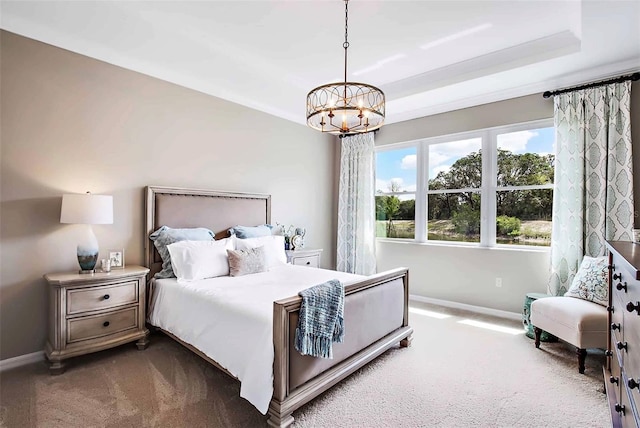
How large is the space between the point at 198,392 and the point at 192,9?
2.95m

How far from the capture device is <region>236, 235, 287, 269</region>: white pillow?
3369 millimetres

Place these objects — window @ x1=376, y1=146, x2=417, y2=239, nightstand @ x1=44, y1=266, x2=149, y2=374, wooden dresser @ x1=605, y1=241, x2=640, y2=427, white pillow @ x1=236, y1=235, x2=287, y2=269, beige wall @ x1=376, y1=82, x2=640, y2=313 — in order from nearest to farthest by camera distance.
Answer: wooden dresser @ x1=605, y1=241, x2=640, y2=427, nightstand @ x1=44, y1=266, x2=149, y2=374, white pillow @ x1=236, y1=235, x2=287, y2=269, beige wall @ x1=376, y1=82, x2=640, y2=313, window @ x1=376, y1=146, x2=417, y2=239

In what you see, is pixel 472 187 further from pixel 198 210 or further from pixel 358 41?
pixel 198 210

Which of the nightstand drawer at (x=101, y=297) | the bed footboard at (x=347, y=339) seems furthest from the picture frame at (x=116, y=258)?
the bed footboard at (x=347, y=339)

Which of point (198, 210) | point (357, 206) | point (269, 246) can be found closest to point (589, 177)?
point (357, 206)

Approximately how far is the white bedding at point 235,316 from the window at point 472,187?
222cm

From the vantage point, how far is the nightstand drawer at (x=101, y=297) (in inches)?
96.8

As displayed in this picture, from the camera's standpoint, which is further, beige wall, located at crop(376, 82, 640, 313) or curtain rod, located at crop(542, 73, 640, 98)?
beige wall, located at crop(376, 82, 640, 313)

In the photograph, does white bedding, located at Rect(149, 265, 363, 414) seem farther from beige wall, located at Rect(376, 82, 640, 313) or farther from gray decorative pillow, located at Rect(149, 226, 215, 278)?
beige wall, located at Rect(376, 82, 640, 313)

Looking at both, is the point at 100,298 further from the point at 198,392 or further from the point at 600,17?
the point at 600,17

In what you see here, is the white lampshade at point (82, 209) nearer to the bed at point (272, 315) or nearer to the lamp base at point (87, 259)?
the lamp base at point (87, 259)

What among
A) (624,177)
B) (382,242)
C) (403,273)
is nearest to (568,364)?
(403,273)

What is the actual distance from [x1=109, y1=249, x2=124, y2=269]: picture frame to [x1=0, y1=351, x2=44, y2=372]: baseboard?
87 cm

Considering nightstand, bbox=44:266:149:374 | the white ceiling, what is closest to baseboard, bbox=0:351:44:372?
nightstand, bbox=44:266:149:374
